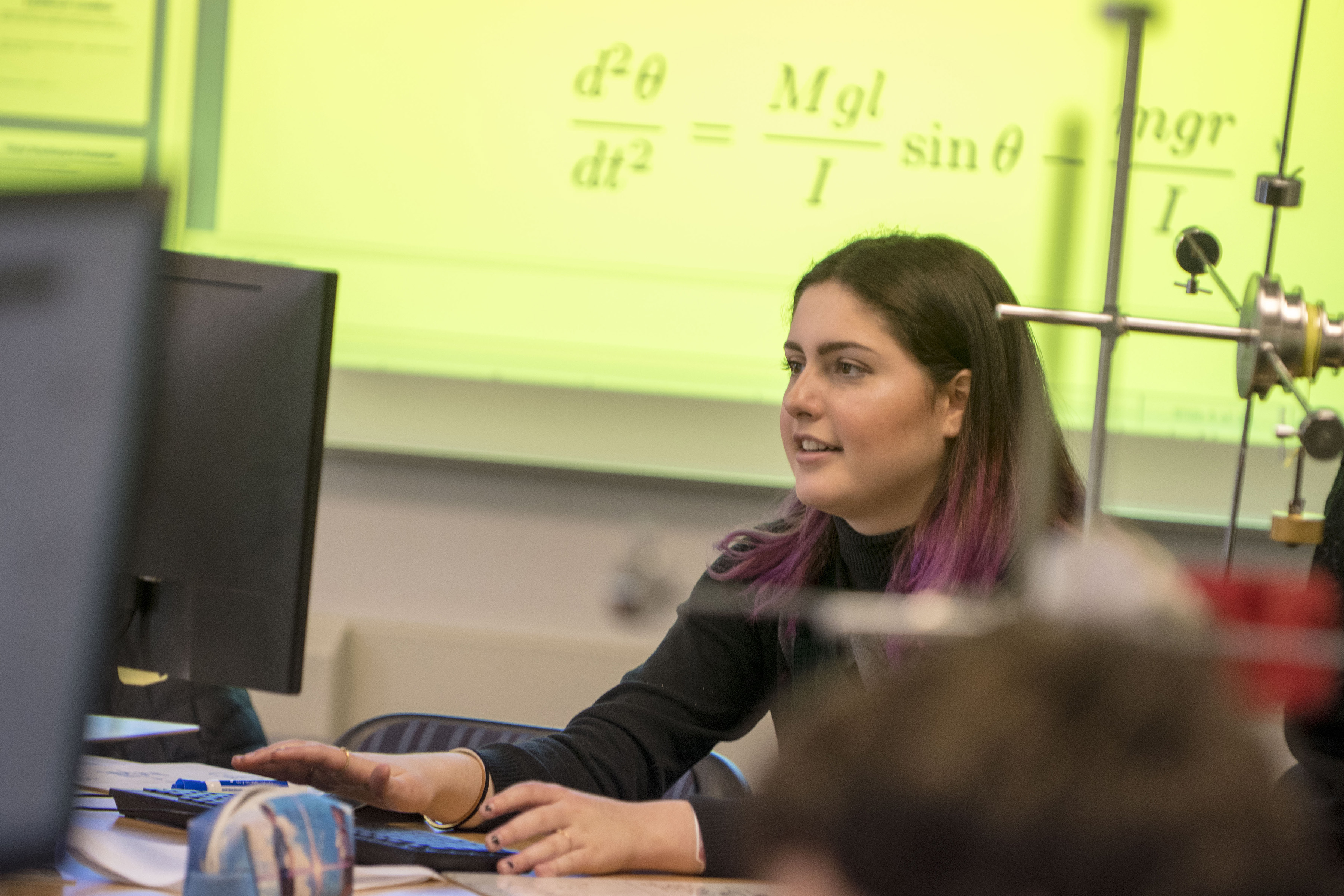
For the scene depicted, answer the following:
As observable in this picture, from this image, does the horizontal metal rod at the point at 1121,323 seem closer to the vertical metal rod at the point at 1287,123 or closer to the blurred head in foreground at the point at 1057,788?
the vertical metal rod at the point at 1287,123

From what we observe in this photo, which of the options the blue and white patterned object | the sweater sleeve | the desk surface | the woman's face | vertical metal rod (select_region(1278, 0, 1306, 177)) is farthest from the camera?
the woman's face

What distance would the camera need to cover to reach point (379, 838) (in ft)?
3.10

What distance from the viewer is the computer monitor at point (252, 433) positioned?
1035 mm

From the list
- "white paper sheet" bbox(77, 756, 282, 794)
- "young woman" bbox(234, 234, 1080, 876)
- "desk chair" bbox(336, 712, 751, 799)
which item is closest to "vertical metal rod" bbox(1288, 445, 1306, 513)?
"young woman" bbox(234, 234, 1080, 876)

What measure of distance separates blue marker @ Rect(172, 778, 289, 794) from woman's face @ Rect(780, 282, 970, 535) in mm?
669

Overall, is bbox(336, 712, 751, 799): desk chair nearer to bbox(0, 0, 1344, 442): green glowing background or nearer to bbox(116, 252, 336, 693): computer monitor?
bbox(116, 252, 336, 693): computer monitor

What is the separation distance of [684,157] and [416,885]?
1560 mm

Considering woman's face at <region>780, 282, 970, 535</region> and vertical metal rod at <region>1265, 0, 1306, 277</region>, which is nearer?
vertical metal rod at <region>1265, 0, 1306, 277</region>

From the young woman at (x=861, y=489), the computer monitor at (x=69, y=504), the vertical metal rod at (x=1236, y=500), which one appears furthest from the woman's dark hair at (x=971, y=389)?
the computer monitor at (x=69, y=504)

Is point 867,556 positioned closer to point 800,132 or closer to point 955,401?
point 955,401

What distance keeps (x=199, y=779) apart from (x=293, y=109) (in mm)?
1447

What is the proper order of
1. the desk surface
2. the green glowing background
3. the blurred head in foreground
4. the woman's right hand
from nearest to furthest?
the blurred head in foreground < the desk surface < the woman's right hand < the green glowing background

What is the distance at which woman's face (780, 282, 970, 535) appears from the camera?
142cm

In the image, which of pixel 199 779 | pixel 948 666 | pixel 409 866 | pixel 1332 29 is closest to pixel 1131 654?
pixel 948 666
